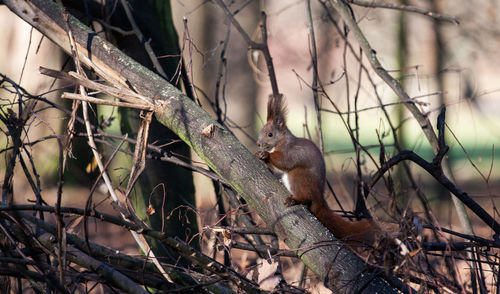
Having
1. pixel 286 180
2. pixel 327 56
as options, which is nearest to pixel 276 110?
pixel 286 180

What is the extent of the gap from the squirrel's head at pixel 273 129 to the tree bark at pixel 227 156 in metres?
0.76

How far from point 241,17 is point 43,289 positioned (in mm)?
6534

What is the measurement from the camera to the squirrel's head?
9.95ft

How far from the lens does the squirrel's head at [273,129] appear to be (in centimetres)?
303

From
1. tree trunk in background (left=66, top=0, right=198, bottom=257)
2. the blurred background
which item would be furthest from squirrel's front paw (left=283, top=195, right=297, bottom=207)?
the blurred background

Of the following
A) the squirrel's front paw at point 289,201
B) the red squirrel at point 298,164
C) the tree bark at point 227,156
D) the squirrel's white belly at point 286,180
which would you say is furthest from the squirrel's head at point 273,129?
the squirrel's front paw at point 289,201

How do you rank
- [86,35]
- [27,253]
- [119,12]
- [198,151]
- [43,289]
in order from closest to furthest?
[27,253], [43,289], [198,151], [86,35], [119,12]

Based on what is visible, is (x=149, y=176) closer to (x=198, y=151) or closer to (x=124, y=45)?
(x=124, y=45)

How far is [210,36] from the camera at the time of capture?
7215 millimetres

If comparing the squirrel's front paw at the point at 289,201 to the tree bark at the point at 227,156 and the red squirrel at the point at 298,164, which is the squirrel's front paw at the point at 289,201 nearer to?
the tree bark at the point at 227,156

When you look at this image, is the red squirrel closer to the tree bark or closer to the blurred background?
the tree bark

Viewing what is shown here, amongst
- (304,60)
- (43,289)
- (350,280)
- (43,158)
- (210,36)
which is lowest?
(43,289)

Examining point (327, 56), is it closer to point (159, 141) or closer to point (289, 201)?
point (159, 141)

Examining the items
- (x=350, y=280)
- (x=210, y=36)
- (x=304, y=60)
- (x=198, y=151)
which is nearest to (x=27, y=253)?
(x=198, y=151)
